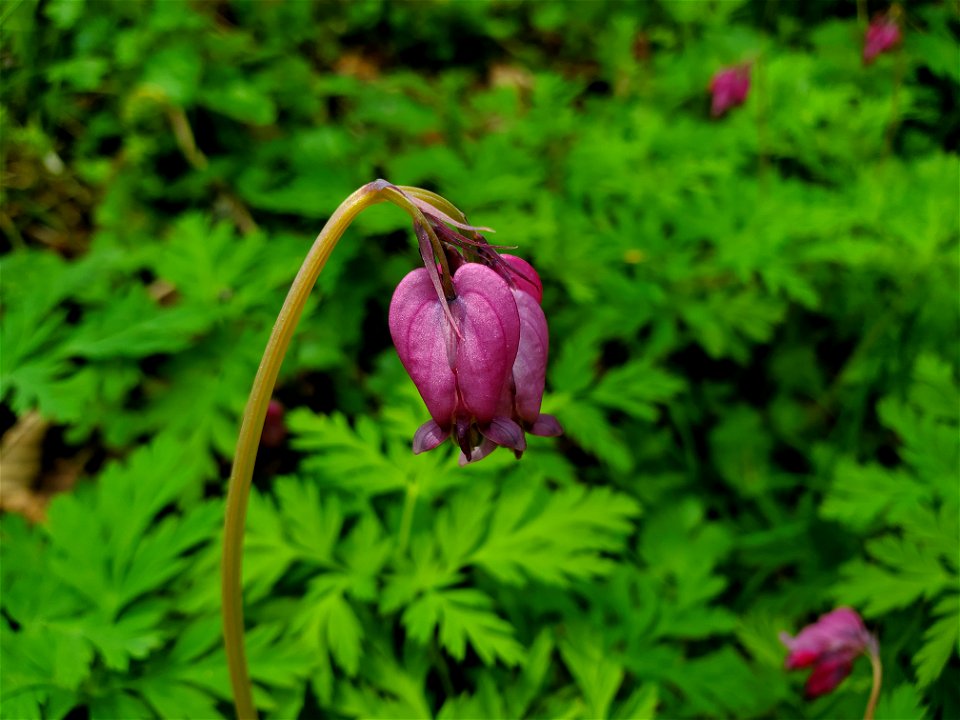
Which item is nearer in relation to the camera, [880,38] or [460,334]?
[460,334]

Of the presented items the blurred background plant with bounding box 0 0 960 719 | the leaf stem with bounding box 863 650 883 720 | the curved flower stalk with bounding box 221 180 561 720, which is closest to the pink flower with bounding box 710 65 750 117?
the blurred background plant with bounding box 0 0 960 719

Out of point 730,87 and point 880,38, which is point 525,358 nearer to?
point 730,87

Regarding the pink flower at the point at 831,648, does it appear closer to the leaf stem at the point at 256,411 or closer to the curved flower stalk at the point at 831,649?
the curved flower stalk at the point at 831,649

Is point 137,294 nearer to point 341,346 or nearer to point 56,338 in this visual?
point 56,338

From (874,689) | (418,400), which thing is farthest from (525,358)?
(874,689)

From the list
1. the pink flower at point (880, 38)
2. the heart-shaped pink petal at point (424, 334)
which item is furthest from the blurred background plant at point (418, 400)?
the heart-shaped pink petal at point (424, 334)

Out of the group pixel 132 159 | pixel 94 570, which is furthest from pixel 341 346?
pixel 132 159
